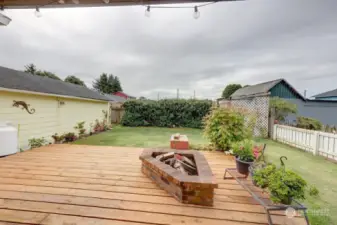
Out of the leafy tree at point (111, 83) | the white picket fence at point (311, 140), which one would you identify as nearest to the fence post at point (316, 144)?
the white picket fence at point (311, 140)

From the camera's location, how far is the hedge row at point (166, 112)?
10633 mm

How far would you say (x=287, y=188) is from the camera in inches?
56.9

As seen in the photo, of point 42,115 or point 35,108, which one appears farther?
point 42,115

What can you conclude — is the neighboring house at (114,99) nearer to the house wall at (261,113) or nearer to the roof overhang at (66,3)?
the house wall at (261,113)

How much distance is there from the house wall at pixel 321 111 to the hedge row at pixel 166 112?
6.45 metres

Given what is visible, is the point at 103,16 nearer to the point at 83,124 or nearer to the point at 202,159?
the point at 202,159

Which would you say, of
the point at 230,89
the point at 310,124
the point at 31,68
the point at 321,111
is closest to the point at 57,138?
the point at 310,124

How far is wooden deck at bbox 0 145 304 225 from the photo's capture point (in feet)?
5.07

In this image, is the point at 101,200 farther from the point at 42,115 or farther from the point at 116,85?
the point at 116,85

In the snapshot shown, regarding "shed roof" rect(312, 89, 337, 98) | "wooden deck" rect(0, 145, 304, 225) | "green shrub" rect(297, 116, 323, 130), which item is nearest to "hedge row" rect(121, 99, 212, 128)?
"green shrub" rect(297, 116, 323, 130)

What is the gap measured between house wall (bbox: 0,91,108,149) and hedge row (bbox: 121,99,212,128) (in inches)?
134

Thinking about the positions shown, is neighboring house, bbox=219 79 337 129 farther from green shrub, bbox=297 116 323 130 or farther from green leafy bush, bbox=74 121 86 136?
green leafy bush, bbox=74 121 86 136

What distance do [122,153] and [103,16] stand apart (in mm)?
3338

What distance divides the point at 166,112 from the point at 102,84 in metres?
26.3
